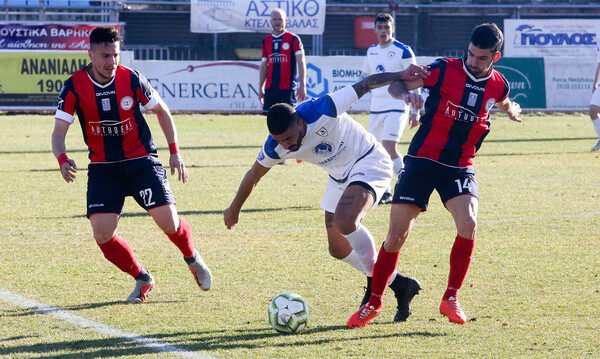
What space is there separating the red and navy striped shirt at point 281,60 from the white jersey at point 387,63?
241cm

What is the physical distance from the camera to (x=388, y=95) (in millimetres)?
10516

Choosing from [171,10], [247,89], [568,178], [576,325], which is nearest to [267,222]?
[576,325]

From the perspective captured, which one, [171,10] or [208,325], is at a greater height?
[171,10]

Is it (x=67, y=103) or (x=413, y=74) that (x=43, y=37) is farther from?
(x=413, y=74)

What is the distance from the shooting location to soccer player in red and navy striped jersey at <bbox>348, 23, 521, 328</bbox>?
520cm

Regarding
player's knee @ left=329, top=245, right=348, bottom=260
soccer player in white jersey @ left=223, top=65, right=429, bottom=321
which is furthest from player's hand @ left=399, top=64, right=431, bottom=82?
player's knee @ left=329, top=245, right=348, bottom=260

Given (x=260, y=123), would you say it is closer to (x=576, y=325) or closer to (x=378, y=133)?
(x=378, y=133)

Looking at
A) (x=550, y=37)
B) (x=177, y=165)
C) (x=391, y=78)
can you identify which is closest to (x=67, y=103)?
(x=177, y=165)

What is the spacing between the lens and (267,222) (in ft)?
28.3

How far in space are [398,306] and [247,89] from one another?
18242mm

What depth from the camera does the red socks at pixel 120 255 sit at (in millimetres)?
5637

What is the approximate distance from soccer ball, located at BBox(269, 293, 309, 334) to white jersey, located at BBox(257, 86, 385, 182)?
897mm

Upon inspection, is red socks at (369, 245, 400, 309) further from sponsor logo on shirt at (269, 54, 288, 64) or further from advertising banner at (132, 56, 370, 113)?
advertising banner at (132, 56, 370, 113)

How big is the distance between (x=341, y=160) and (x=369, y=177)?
0.25 metres
